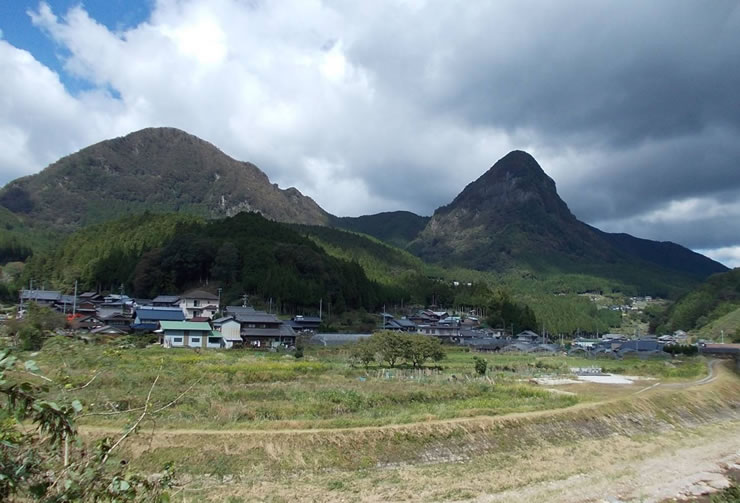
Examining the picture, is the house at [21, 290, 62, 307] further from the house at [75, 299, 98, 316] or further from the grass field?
the grass field

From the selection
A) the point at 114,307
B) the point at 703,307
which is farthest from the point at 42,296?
the point at 703,307

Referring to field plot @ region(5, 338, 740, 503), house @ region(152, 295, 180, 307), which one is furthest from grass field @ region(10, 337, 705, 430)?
house @ region(152, 295, 180, 307)

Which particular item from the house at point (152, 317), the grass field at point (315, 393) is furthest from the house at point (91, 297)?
the grass field at point (315, 393)

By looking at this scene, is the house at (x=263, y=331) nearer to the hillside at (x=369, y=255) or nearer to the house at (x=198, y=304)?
the house at (x=198, y=304)

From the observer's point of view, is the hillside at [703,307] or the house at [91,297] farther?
the hillside at [703,307]

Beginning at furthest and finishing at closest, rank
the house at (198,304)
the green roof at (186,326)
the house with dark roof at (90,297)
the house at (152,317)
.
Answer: the house with dark roof at (90,297) < the house at (198,304) < the house at (152,317) < the green roof at (186,326)

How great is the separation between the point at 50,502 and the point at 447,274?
180 meters

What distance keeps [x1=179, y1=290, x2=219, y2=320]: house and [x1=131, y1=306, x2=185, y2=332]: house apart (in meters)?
3.45

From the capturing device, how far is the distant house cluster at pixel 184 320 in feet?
183

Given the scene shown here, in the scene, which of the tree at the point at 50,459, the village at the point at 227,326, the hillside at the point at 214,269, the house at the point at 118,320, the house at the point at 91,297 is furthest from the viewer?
the hillside at the point at 214,269

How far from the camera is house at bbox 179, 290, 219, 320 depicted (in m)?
69.8

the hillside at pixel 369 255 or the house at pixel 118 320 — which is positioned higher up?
the hillside at pixel 369 255

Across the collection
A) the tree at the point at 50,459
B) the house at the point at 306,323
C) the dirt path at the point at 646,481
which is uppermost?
the tree at the point at 50,459

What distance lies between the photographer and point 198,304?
71.5m
